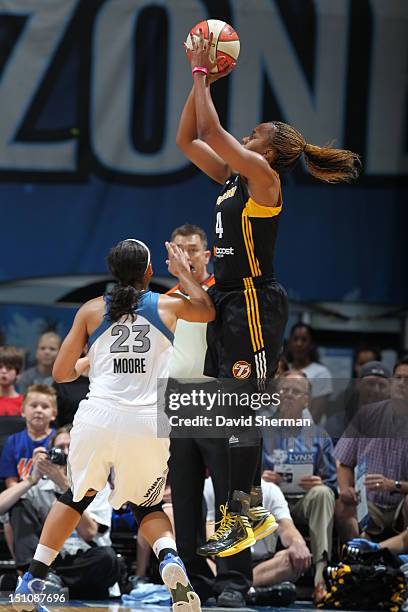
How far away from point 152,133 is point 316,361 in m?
2.80

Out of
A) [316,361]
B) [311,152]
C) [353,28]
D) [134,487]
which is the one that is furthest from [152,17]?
[134,487]

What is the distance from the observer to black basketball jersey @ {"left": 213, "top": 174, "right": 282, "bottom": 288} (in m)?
6.71

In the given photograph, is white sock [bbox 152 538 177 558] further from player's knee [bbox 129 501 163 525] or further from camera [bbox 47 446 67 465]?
camera [bbox 47 446 67 465]

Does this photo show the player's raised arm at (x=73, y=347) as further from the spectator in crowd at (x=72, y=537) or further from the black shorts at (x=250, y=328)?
the spectator in crowd at (x=72, y=537)

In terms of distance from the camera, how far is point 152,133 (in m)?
12.0

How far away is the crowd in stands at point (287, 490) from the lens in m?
7.96

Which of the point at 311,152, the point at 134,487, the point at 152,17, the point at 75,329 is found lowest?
the point at 134,487

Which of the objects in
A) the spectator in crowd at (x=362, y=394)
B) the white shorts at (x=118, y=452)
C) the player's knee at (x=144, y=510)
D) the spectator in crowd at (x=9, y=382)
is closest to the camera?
the white shorts at (x=118, y=452)

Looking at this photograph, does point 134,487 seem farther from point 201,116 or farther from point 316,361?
point 316,361

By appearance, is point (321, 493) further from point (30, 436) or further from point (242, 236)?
point (242, 236)

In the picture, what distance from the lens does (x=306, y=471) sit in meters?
8.49

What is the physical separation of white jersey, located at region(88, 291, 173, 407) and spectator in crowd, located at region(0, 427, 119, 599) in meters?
1.40

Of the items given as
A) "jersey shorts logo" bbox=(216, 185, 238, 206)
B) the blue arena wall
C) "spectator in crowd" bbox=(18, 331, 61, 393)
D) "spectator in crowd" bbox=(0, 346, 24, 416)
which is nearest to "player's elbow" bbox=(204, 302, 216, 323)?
"jersey shorts logo" bbox=(216, 185, 238, 206)

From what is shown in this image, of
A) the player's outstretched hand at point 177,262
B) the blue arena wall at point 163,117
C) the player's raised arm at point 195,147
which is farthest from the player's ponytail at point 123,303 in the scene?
the blue arena wall at point 163,117
